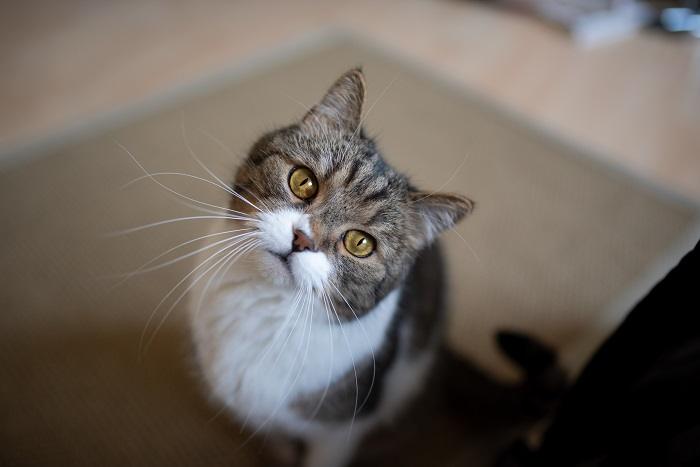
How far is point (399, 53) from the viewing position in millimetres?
1521

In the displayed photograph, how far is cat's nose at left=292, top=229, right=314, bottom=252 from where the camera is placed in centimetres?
70

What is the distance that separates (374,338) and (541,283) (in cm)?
69

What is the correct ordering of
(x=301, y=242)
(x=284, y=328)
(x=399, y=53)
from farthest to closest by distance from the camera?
1. (x=399, y=53)
2. (x=284, y=328)
3. (x=301, y=242)

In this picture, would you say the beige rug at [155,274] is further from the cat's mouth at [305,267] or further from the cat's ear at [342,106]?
the cat's mouth at [305,267]

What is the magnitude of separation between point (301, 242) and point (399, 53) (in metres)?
1.04

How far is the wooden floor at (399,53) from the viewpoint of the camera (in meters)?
1.39

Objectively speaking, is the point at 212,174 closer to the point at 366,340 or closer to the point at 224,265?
the point at 224,265

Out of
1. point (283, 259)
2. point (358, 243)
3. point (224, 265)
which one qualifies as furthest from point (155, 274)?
point (358, 243)

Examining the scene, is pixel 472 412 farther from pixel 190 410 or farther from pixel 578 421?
pixel 190 410

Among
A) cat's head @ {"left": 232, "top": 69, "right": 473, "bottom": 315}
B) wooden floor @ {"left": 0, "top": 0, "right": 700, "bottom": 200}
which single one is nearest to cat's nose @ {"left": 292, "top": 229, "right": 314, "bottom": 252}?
cat's head @ {"left": 232, "top": 69, "right": 473, "bottom": 315}

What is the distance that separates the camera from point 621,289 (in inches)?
49.9

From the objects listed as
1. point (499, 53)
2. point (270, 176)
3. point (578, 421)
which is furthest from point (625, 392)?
point (499, 53)

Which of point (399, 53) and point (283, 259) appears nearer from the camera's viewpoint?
point (283, 259)

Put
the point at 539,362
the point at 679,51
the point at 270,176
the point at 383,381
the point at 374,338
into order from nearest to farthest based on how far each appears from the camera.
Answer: the point at 270,176
the point at 374,338
the point at 383,381
the point at 539,362
the point at 679,51
